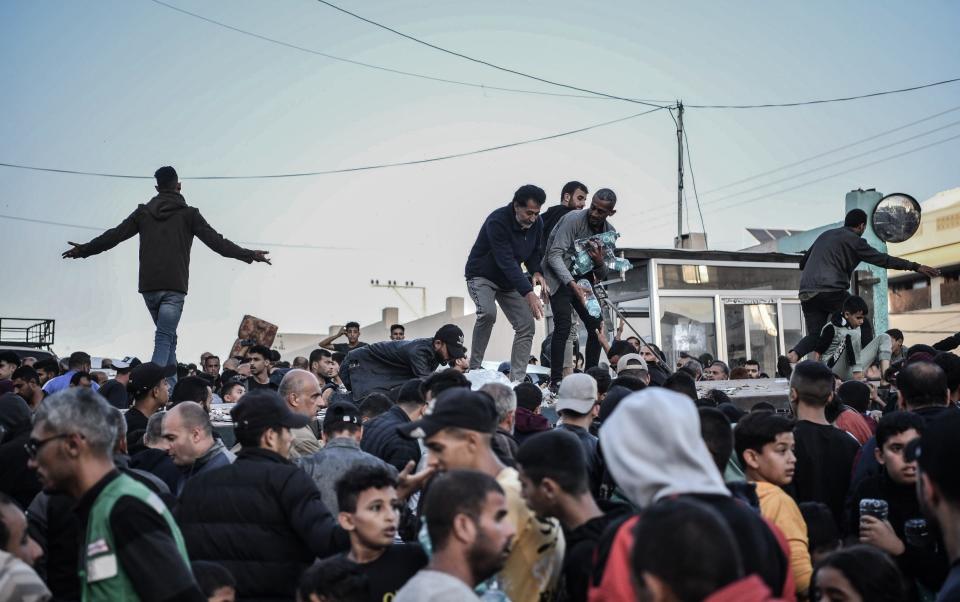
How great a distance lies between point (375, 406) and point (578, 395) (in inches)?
76.9

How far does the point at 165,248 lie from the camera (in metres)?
10.5

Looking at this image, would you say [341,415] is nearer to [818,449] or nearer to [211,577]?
[211,577]

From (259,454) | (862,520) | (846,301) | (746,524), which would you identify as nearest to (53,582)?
(259,454)

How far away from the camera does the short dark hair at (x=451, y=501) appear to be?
343cm

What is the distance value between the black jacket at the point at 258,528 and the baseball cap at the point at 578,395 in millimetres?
1953

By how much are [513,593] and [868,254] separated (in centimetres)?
934

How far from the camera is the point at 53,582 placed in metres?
4.49

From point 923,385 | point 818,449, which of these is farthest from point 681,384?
point 923,385

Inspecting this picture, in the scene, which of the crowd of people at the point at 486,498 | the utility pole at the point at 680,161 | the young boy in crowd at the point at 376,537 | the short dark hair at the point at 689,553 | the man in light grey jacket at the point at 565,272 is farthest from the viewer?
the utility pole at the point at 680,161

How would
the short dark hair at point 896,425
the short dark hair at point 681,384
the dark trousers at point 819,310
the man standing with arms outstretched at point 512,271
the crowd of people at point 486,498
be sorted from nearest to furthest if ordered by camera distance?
the crowd of people at point 486,498 → the short dark hair at point 896,425 → the short dark hair at point 681,384 → the man standing with arms outstretched at point 512,271 → the dark trousers at point 819,310

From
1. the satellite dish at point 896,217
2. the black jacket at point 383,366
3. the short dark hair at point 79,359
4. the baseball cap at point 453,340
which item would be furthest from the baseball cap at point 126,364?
the satellite dish at point 896,217

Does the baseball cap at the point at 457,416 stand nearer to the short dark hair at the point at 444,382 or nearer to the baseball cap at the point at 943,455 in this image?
the short dark hair at the point at 444,382

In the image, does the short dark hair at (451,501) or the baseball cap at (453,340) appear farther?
the baseball cap at (453,340)

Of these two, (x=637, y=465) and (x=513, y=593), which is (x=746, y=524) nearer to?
(x=637, y=465)
